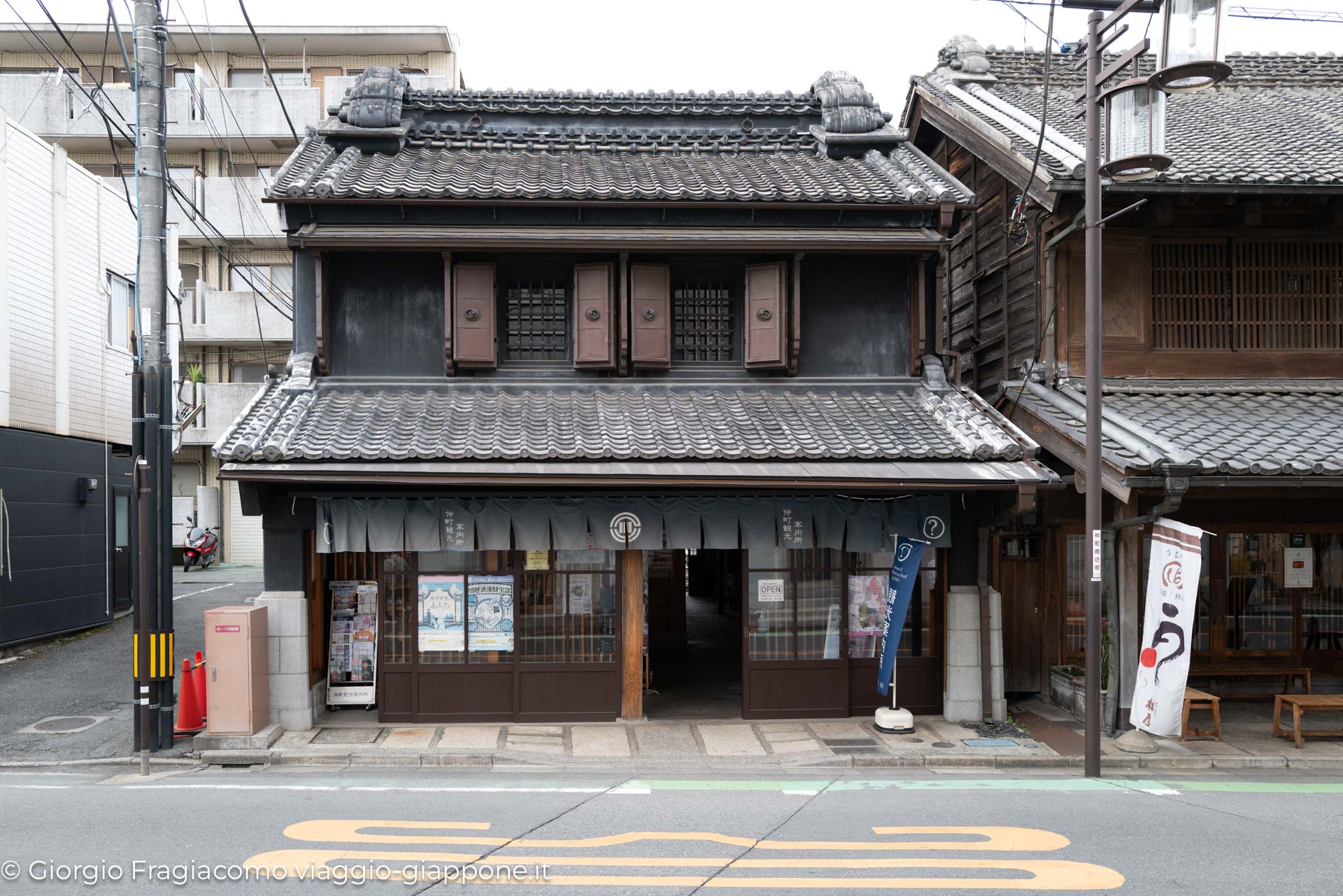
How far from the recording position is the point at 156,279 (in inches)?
417

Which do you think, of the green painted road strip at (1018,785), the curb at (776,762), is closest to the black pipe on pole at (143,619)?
the curb at (776,762)

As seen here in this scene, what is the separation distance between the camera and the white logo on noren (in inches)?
450

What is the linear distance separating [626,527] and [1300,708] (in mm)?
8852

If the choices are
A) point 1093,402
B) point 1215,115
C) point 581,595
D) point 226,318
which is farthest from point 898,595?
point 226,318

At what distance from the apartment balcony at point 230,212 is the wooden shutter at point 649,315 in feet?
68.7

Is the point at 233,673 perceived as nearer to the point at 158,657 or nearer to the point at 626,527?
the point at 158,657

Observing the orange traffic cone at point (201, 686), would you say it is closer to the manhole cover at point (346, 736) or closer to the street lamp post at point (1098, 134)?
the manhole cover at point (346, 736)

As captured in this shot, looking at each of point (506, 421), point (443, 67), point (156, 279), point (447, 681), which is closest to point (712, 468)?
point (506, 421)

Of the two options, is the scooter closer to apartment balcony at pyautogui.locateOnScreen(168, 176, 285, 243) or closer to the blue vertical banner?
apartment balcony at pyautogui.locateOnScreen(168, 176, 285, 243)

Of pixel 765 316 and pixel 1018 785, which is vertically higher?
pixel 765 316

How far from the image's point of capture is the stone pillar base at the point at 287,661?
36.4 ft

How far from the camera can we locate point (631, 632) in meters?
11.9

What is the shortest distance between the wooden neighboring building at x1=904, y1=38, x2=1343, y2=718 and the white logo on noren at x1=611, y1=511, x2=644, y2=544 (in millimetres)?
5759

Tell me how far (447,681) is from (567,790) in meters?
3.39
